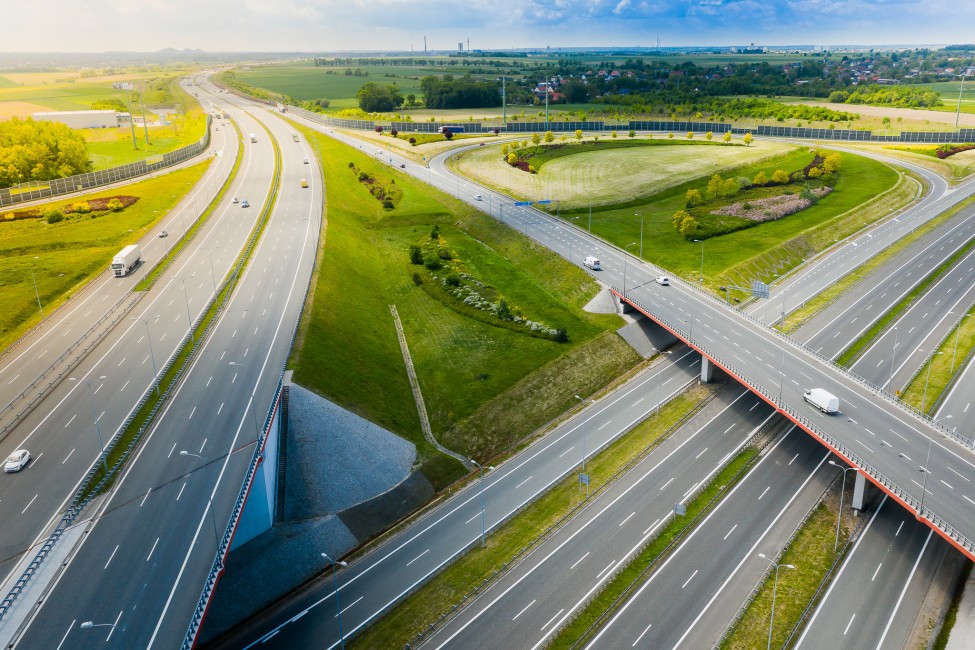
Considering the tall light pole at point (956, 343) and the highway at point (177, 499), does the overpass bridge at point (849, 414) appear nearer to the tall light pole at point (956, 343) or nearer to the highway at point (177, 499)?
the tall light pole at point (956, 343)

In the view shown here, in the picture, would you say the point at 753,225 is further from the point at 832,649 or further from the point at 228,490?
the point at 228,490

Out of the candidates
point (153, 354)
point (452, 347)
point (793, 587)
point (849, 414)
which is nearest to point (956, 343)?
point (849, 414)

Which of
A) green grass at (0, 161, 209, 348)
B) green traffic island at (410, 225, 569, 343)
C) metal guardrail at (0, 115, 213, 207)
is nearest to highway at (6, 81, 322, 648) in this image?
green grass at (0, 161, 209, 348)

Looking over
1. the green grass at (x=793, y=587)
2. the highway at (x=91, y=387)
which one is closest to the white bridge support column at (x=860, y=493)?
the green grass at (x=793, y=587)

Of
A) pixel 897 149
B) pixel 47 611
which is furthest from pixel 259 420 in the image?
pixel 897 149

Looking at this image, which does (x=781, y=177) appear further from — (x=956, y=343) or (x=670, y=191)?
(x=956, y=343)

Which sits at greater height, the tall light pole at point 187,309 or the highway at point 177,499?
the tall light pole at point 187,309
